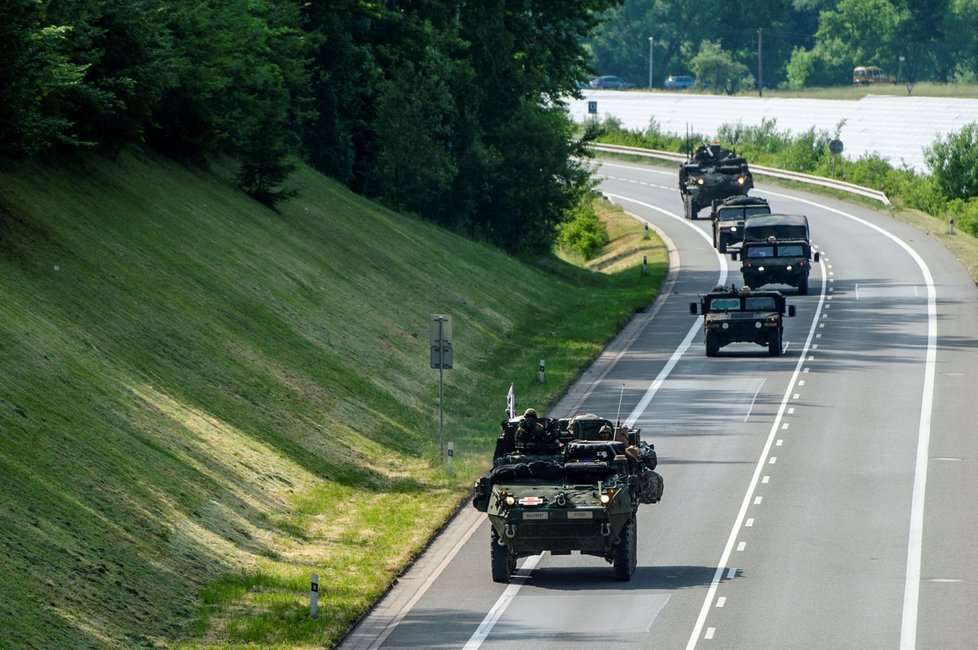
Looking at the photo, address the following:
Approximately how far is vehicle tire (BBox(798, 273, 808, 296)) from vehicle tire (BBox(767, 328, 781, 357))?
46.6 feet

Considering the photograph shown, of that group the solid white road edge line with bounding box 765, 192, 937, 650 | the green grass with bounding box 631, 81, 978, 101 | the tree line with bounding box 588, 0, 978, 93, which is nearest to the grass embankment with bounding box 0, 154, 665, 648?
the solid white road edge line with bounding box 765, 192, 937, 650

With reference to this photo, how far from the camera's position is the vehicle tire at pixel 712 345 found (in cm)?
5124

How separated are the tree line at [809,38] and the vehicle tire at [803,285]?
10876 cm

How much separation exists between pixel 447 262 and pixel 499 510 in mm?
35234

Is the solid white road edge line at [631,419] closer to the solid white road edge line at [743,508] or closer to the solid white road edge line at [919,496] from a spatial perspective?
the solid white road edge line at [743,508]

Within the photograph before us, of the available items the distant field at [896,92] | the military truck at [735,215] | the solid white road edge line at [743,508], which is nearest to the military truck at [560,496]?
the solid white road edge line at [743,508]

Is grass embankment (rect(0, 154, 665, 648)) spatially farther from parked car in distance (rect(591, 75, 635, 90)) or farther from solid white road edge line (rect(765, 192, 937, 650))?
parked car in distance (rect(591, 75, 635, 90))

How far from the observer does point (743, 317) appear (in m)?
51.0

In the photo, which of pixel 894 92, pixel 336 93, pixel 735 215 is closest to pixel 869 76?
pixel 894 92

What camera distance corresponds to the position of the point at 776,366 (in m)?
49.7

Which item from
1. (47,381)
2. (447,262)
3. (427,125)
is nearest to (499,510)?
(47,381)

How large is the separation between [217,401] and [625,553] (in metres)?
11.0

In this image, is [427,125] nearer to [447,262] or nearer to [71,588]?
[447,262]

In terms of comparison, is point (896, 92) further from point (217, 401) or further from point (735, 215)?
point (217, 401)
